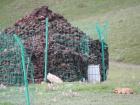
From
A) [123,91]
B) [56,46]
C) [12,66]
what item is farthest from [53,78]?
[123,91]

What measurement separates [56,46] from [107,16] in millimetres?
22748

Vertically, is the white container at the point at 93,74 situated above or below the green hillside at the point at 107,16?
below

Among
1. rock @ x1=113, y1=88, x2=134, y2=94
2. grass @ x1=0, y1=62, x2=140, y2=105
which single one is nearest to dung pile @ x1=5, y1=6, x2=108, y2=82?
grass @ x1=0, y1=62, x2=140, y2=105

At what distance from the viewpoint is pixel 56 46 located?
2020cm

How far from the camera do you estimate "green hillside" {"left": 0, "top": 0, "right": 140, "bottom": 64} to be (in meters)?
32.6

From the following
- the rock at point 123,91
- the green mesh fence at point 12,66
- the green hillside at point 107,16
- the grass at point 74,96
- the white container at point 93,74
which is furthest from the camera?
the green hillside at point 107,16

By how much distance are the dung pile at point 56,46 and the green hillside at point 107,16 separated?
885 centimetres

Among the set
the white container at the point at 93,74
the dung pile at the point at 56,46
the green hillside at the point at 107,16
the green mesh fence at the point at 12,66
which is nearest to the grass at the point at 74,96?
the green mesh fence at the point at 12,66

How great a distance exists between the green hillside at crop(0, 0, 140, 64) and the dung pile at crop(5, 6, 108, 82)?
29.0 ft

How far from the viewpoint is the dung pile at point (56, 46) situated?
19.8m

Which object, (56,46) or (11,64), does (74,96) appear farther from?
(56,46)

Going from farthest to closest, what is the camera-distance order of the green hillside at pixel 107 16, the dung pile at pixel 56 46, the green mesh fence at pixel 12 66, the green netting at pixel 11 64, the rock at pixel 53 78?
the green hillside at pixel 107 16 < the dung pile at pixel 56 46 < the rock at pixel 53 78 < the green netting at pixel 11 64 < the green mesh fence at pixel 12 66

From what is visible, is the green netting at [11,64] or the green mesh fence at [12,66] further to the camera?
the green netting at [11,64]

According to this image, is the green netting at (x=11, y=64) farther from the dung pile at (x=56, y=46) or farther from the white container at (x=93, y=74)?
the white container at (x=93, y=74)
